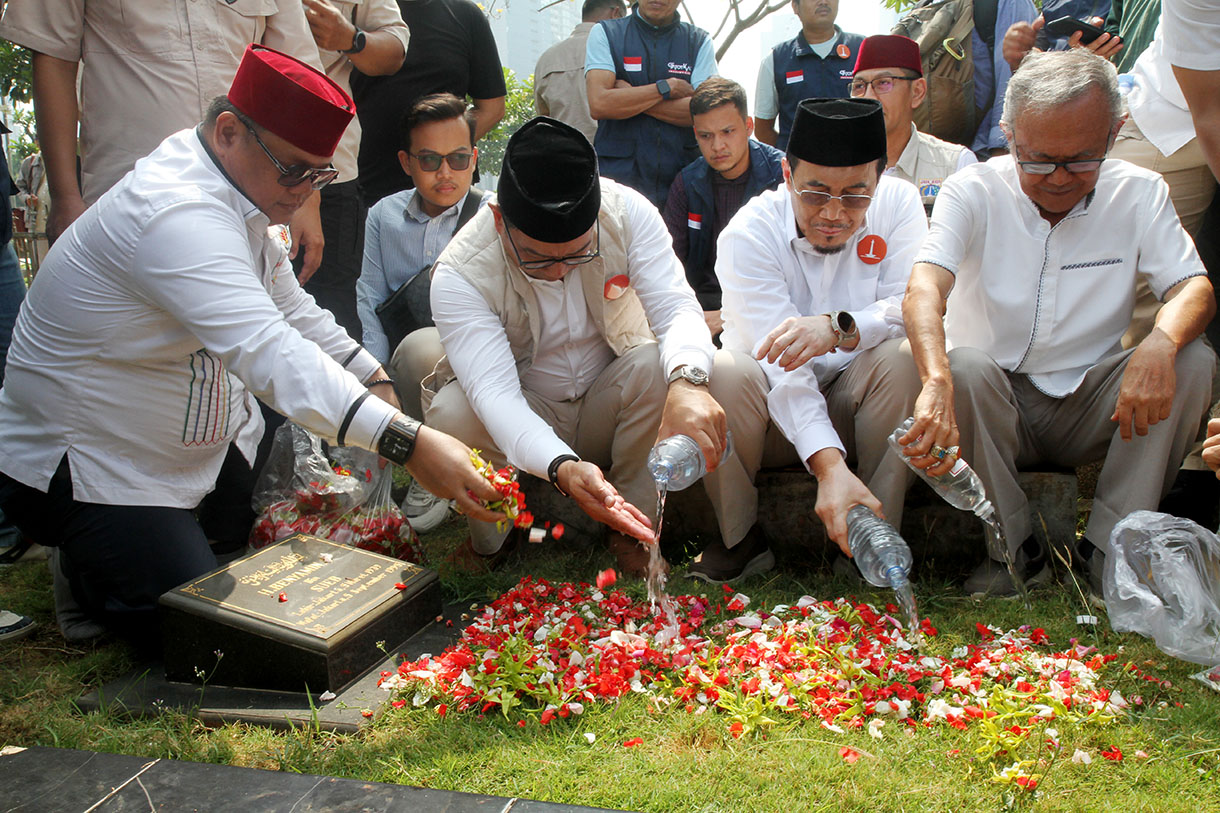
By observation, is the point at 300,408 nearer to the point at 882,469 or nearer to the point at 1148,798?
the point at 882,469

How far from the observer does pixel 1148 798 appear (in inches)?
92.1

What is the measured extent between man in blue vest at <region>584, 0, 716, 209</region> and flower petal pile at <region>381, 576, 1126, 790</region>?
11.4ft

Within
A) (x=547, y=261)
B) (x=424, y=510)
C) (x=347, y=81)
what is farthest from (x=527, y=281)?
(x=347, y=81)

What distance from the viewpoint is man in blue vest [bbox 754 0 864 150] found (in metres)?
6.13

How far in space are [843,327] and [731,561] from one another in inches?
40.6

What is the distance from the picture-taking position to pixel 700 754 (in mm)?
2578

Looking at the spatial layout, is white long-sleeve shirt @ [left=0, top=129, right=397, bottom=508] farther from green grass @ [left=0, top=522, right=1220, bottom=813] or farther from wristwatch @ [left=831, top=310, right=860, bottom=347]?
wristwatch @ [left=831, top=310, right=860, bottom=347]

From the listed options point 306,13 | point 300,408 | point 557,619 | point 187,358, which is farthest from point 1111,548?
point 306,13

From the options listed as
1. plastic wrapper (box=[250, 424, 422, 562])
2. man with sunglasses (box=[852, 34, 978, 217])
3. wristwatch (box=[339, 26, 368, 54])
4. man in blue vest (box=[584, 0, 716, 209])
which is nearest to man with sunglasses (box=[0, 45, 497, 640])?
plastic wrapper (box=[250, 424, 422, 562])

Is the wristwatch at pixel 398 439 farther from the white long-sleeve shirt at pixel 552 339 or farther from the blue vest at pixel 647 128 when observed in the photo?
the blue vest at pixel 647 128

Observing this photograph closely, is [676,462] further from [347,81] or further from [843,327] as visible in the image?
[347,81]

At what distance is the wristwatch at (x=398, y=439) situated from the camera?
305 centimetres

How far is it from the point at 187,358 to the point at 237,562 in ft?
2.49

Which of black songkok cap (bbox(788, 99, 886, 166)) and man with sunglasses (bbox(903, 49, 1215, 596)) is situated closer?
man with sunglasses (bbox(903, 49, 1215, 596))
